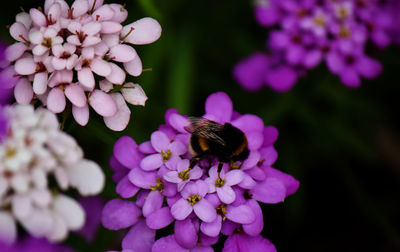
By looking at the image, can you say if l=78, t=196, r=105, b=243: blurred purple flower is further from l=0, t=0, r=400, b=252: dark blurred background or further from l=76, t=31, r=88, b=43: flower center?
l=76, t=31, r=88, b=43: flower center

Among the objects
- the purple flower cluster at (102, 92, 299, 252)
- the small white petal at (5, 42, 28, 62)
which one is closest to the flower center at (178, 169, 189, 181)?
the purple flower cluster at (102, 92, 299, 252)

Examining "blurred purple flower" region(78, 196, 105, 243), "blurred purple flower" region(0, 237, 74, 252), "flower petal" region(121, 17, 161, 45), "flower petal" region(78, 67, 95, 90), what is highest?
"flower petal" region(121, 17, 161, 45)

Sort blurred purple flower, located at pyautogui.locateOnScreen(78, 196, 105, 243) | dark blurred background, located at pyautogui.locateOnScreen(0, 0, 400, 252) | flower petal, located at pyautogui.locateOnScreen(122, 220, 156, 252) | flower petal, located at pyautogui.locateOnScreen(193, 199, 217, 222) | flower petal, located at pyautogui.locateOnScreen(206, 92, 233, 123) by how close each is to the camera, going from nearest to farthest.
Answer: flower petal, located at pyautogui.locateOnScreen(193, 199, 217, 222) < flower petal, located at pyautogui.locateOnScreen(122, 220, 156, 252) < flower petal, located at pyautogui.locateOnScreen(206, 92, 233, 123) < blurred purple flower, located at pyautogui.locateOnScreen(78, 196, 105, 243) < dark blurred background, located at pyautogui.locateOnScreen(0, 0, 400, 252)

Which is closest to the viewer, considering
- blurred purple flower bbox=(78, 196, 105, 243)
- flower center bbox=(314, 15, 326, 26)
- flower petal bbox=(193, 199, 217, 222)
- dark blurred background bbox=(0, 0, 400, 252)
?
flower petal bbox=(193, 199, 217, 222)

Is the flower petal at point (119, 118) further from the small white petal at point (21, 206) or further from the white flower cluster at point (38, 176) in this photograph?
the small white petal at point (21, 206)

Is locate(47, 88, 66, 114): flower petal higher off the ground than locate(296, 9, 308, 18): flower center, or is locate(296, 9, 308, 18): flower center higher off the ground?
locate(296, 9, 308, 18): flower center

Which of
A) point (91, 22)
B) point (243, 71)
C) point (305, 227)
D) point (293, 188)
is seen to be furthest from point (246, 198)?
point (305, 227)

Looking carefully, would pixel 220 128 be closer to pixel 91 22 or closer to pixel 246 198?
pixel 246 198
